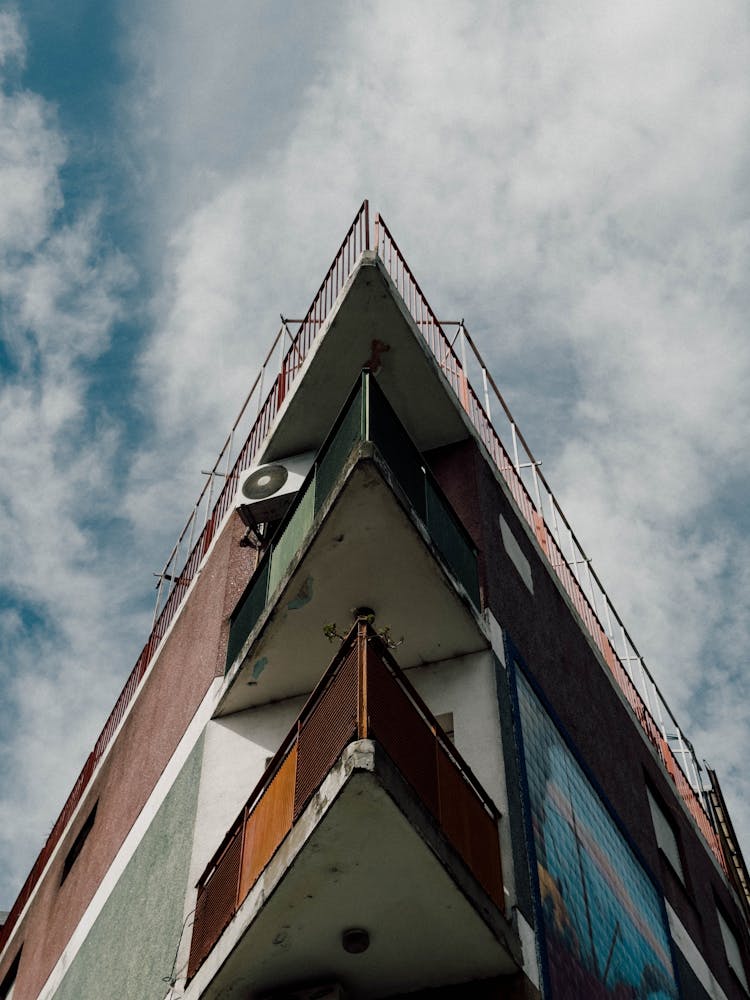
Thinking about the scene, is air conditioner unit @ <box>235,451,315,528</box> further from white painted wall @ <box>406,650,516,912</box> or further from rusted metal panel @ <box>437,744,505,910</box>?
rusted metal panel @ <box>437,744,505,910</box>

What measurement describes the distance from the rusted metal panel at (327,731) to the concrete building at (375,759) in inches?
1.4

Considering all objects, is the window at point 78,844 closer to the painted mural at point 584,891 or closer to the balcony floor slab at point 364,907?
the painted mural at point 584,891

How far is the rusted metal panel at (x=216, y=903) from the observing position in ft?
32.0

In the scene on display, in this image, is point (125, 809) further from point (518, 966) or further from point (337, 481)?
point (518, 966)

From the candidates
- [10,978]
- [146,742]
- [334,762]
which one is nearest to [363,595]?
[334,762]

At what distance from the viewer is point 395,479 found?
11.8 meters

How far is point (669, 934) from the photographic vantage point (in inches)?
563

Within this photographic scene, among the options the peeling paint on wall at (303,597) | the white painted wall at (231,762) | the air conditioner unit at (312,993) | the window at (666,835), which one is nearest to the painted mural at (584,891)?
the air conditioner unit at (312,993)

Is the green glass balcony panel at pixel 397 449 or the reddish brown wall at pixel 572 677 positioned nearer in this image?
the green glass balcony panel at pixel 397 449

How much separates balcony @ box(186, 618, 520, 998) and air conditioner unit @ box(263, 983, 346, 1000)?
0.25ft

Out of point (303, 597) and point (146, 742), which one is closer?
point (303, 597)

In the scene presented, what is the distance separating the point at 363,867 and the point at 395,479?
13.4ft

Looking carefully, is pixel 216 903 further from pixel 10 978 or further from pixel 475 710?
pixel 10 978

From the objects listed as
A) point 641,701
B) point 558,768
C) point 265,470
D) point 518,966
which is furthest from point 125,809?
point 641,701
